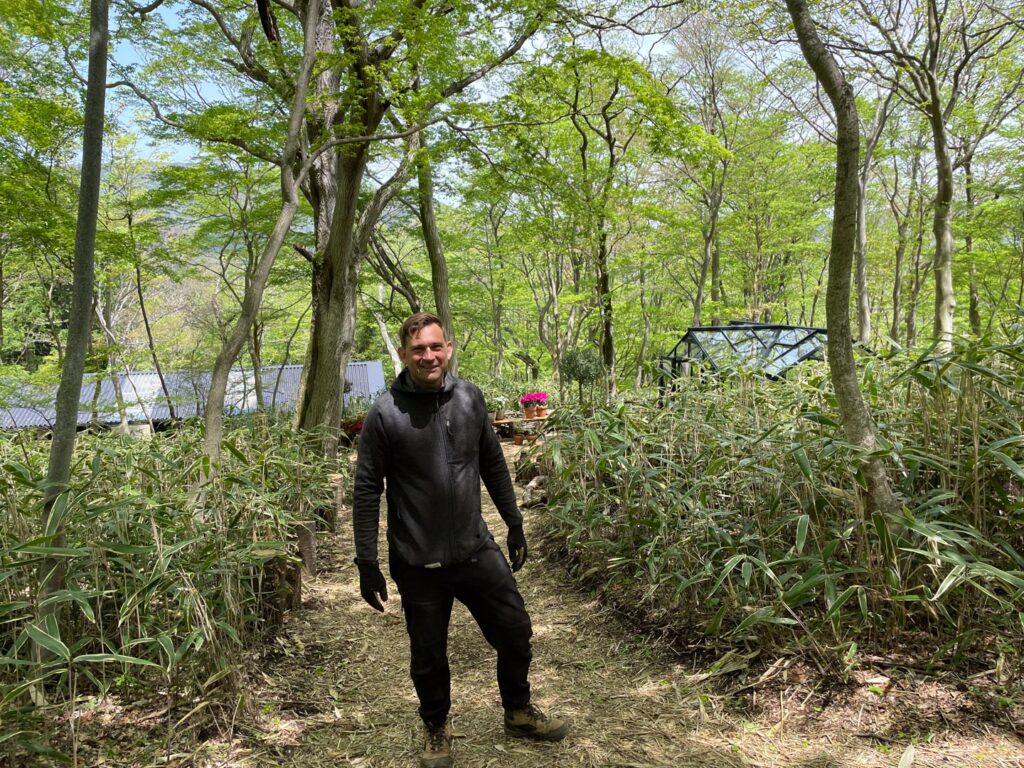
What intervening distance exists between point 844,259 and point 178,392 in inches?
599

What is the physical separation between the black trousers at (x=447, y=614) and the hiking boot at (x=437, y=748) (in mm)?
34

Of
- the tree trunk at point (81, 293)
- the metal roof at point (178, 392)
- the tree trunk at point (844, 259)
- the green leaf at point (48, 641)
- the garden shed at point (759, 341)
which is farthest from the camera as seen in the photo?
the metal roof at point (178, 392)

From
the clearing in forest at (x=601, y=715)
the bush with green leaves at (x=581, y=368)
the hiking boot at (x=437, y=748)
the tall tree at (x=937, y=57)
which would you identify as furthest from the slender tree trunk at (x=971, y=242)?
the hiking boot at (x=437, y=748)

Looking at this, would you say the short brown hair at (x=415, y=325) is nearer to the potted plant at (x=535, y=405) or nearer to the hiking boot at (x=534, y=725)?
the hiking boot at (x=534, y=725)

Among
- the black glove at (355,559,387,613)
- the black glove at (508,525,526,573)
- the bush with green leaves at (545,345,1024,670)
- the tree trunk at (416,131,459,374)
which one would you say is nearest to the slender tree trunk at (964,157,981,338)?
the tree trunk at (416,131,459,374)

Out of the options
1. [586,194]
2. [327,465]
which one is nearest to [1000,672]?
[327,465]

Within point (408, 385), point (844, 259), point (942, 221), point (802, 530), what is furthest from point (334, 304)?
point (942, 221)

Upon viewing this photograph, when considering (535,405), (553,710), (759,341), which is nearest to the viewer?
(553,710)

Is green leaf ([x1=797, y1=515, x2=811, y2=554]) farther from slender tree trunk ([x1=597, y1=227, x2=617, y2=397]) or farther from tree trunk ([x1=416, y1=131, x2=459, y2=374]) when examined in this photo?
slender tree trunk ([x1=597, y1=227, x2=617, y2=397])

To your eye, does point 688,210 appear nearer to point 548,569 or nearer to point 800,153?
point 800,153

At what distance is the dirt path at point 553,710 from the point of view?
201 centimetres

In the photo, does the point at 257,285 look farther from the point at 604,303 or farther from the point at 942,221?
the point at 942,221

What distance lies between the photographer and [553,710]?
2.52 metres

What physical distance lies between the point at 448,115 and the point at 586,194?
13.6 ft
